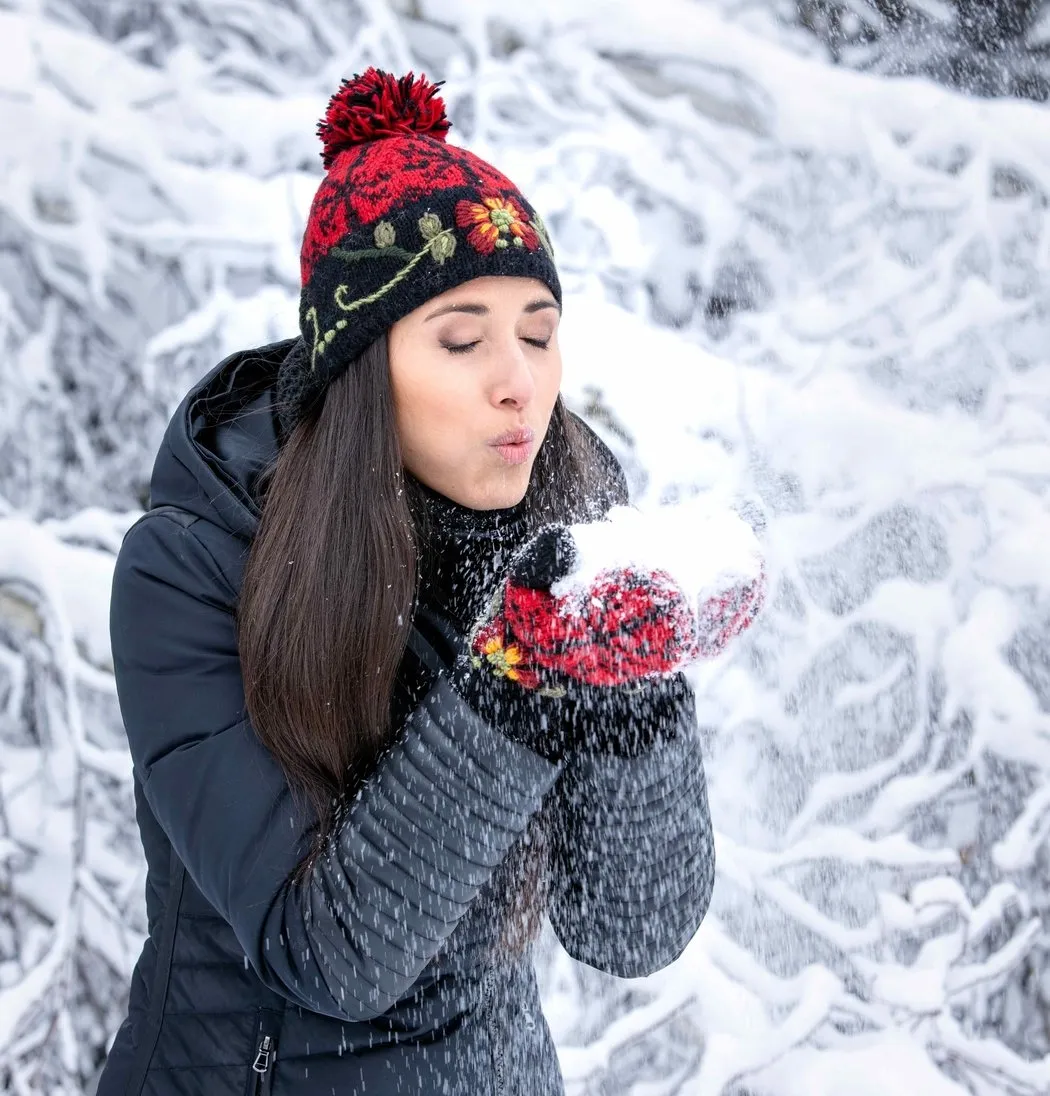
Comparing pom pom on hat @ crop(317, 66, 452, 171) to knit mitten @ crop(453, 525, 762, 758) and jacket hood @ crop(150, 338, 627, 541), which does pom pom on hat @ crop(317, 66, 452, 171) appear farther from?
knit mitten @ crop(453, 525, 762, 758)

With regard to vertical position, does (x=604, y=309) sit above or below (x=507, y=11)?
below

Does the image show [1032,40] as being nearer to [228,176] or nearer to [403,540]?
[228,176]

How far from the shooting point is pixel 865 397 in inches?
111

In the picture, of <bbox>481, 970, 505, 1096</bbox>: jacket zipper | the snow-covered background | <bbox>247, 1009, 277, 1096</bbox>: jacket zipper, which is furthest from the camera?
the snow-covered background

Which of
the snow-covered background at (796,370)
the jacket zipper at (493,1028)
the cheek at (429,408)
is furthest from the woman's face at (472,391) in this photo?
the snow-covered background at (796,370)

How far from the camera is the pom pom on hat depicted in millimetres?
1216

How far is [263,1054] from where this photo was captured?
3.38 feet

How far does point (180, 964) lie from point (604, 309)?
2.00 m

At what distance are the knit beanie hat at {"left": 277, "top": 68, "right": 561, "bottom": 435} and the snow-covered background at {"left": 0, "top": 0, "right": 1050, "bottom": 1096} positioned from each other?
4.60 ft

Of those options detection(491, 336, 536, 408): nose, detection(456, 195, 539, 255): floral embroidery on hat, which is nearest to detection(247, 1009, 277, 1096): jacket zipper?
detection(491, 336, 536, 408): nose

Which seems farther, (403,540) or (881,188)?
(881,188)

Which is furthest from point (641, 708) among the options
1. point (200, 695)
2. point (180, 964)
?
point (180, 964)

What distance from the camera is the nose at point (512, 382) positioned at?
1.08 meters

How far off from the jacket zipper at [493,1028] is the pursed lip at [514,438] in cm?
58
